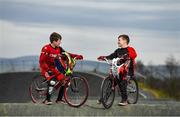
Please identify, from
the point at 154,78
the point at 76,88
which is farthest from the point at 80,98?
the point at 154,78

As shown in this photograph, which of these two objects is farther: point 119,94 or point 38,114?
point 119,94

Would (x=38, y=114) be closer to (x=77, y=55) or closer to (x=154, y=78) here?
(x=77, y=55)

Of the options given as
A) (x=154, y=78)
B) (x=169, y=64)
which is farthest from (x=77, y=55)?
(x=169, y=64)

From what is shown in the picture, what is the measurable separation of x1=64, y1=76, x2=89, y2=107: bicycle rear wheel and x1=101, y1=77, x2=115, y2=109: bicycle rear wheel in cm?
41

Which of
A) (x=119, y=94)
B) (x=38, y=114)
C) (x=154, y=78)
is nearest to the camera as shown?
(x=38, y=114)

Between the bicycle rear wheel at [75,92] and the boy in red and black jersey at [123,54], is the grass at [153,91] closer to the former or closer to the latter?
the boy in red and black jersey at [123,54]

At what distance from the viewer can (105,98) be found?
15234mm

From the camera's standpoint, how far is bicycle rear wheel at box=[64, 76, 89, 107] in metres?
15.2

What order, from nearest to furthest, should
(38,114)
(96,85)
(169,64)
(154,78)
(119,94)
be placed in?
1. (38,114)
2. (119,94)
3. (96,85)
4. (154,78)
5. (169,64)

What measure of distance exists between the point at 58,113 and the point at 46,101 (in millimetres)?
701

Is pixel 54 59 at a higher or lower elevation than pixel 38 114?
higher

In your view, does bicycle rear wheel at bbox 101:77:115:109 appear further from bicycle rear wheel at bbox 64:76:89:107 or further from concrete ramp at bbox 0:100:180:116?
bicycle rear wheel at bbox 64:76:89:107

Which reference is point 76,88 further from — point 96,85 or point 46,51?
point 96,85

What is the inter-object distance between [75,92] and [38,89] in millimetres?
911
